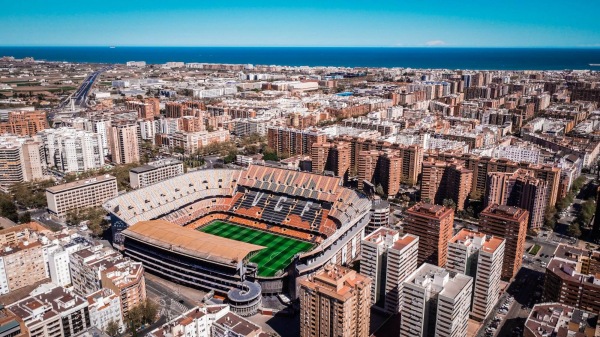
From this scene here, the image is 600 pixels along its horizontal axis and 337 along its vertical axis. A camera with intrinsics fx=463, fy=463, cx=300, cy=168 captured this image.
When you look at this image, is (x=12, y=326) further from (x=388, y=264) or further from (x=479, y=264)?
(x=479, y=264)

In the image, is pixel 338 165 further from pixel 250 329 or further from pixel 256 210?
pixel 250 329

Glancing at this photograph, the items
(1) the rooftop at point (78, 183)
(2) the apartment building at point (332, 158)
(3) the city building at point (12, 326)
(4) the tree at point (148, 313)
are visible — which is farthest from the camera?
(2) the apartment building at point (332, 158)

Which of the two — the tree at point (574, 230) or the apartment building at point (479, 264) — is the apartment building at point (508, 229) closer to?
the apartment building at point (479, 264)

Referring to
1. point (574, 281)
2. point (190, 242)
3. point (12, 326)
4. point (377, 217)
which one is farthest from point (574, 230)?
point (12, 326)

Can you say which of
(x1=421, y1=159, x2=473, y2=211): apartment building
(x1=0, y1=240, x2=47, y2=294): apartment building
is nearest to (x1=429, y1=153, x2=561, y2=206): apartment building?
(x1=421, y1=159, x2=473, y2=211): apartment building

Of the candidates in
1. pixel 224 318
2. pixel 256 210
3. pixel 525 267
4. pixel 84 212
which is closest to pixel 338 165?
pixel 256 210

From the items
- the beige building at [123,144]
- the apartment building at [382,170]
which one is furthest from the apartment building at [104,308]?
the beige building at [123,144]
